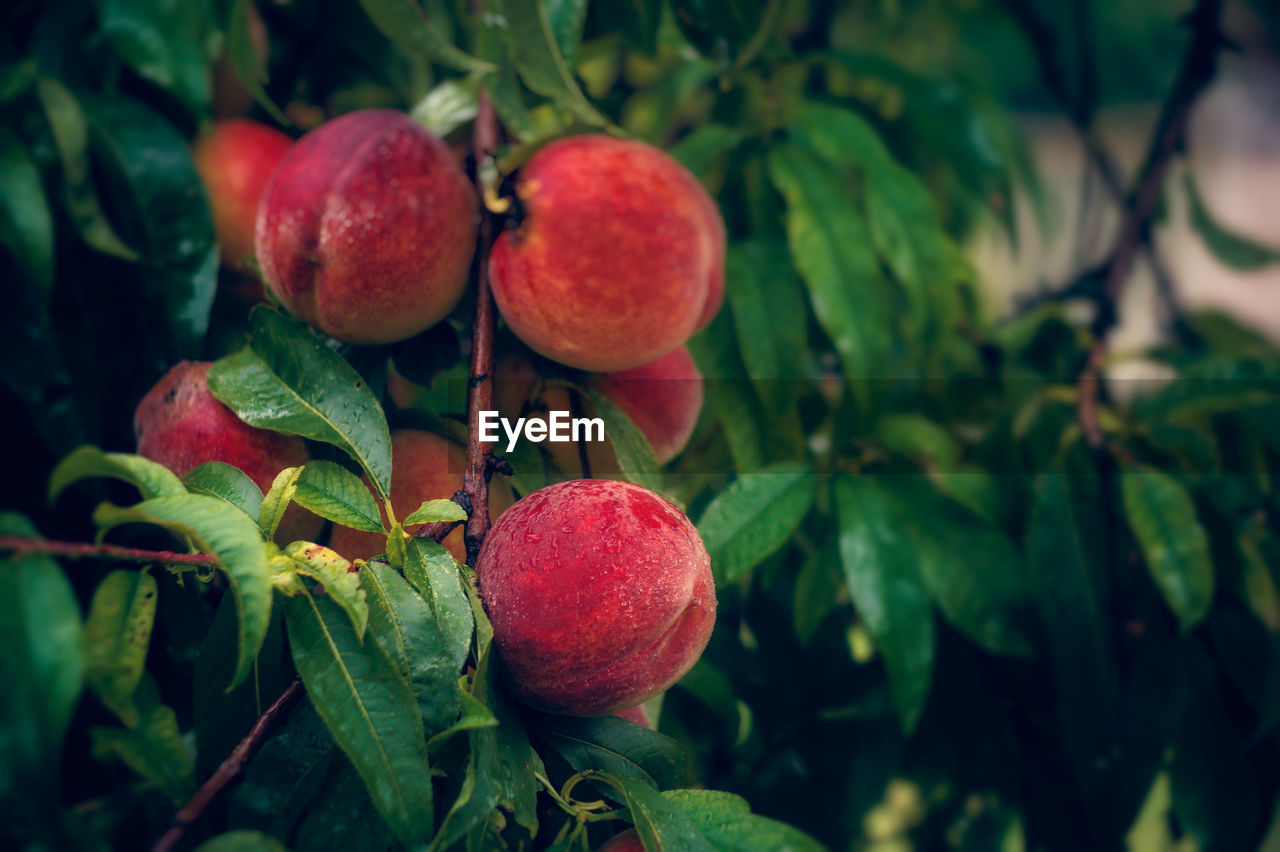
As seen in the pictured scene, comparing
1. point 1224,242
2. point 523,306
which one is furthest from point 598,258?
point 1224,242

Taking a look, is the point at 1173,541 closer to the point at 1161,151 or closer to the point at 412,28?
the point at 1161,151

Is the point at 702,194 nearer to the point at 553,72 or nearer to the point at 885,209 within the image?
the point at 553,72

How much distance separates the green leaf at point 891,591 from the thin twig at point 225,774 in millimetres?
477

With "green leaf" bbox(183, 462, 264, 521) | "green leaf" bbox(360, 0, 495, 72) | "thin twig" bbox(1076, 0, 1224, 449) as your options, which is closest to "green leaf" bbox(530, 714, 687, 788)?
"green leaf" bbox(183, 462, 264, 521)

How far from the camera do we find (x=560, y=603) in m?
0.47

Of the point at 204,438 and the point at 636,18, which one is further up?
the point at 636,18

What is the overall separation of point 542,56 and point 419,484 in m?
0.33

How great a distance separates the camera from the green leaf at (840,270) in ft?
2.42

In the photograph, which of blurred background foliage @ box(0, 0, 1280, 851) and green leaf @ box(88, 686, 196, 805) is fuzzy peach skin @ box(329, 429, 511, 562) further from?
green leaf @ box(88, 686, 196, 805)

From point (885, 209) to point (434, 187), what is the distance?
1.56 ft

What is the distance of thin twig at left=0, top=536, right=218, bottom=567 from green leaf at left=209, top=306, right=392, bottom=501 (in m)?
0.12

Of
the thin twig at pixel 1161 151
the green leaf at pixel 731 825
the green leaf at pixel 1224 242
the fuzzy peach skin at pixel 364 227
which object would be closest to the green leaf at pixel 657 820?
the green leaf at pixel 731 825

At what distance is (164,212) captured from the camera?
0.60 meters

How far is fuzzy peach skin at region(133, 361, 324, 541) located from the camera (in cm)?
54
